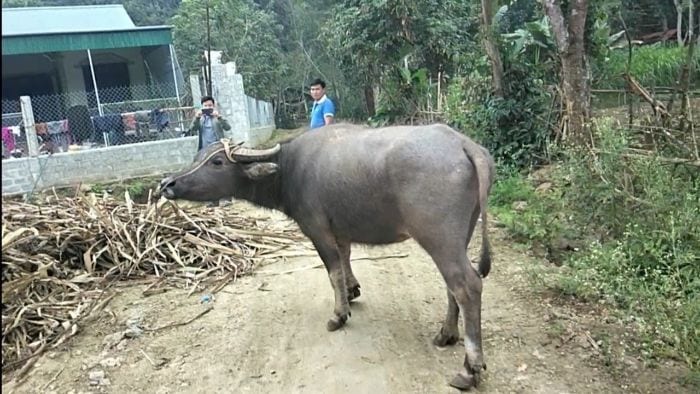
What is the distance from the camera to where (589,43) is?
29.5 feet

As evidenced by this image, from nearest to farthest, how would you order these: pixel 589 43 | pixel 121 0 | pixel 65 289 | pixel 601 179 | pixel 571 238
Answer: pixel 65 289 → pixel 601 179 → pixel 571 238 → pixel 589 43 → pixel 121 0

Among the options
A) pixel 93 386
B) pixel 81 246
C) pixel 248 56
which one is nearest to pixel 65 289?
pixel 81 246

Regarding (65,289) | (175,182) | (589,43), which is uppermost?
(589,43)

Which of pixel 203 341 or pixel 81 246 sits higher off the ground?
pixel 81 246

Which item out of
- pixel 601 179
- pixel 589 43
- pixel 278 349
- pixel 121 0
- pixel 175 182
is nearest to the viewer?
pixel 278 349

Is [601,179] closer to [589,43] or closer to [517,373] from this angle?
[517,373]

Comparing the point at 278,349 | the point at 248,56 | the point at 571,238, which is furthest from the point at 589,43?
the point at 248,56

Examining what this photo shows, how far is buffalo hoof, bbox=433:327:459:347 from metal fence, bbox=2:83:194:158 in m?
9.26

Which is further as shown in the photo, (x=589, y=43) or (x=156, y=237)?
(x=589, y=43)

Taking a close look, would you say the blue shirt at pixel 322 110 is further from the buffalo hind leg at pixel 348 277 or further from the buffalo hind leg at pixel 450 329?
the buffalo hind leg at pixel 450 329

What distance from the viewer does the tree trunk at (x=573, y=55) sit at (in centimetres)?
736

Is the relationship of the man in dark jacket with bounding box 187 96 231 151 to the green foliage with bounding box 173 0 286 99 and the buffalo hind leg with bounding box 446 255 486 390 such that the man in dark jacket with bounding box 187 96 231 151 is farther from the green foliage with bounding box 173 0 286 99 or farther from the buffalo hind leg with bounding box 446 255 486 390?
the green foliage with bounding box 173 0 286 99

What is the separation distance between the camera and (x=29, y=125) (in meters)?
10.4

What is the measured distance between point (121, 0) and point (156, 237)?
3377 cm
